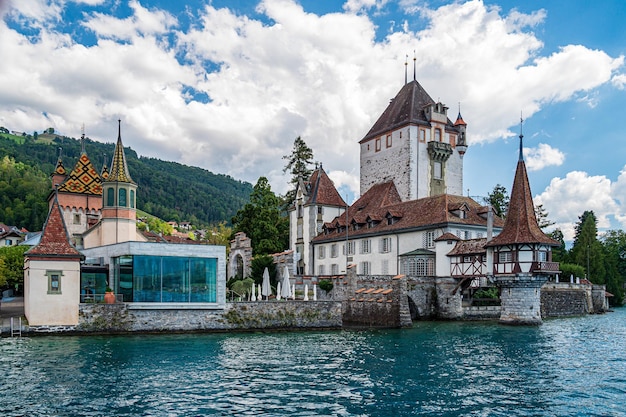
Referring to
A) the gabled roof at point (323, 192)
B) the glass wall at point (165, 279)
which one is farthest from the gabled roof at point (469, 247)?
the gabled roof at point (323, 192)

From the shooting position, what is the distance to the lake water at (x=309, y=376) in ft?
55.6

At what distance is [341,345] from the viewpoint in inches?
1175

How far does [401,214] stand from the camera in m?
53.5

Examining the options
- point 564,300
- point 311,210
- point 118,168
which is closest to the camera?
point 118,168

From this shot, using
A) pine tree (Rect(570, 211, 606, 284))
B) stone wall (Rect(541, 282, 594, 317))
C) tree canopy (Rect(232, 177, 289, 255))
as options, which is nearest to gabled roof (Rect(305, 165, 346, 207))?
tree canopy (Rect(232, 177, 289, 255))

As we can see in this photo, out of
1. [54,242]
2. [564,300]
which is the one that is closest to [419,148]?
[564,300]

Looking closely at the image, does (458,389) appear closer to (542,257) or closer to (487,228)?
(542,257)

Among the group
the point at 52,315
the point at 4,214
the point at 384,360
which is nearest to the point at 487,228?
the point at 384,360

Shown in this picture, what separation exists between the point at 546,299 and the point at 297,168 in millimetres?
36894

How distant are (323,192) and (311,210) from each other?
A: 2647 mm

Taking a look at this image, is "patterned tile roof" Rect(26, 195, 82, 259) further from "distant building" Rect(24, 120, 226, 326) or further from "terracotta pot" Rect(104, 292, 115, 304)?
"terracotta pot" Rect(104, 292, 115, 304)

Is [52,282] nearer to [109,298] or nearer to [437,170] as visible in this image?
[109,298]

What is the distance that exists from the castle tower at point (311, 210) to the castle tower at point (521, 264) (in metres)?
24.0

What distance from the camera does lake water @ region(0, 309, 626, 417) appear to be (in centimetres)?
1695
